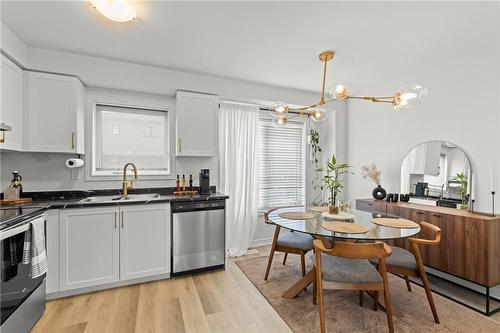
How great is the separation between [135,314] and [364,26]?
329cm

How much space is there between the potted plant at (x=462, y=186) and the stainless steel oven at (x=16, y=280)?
4180 mm

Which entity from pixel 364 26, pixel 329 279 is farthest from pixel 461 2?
pixel 329 279

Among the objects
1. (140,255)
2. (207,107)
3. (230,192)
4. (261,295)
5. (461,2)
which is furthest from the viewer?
(230,192)

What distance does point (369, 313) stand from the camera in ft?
6.88

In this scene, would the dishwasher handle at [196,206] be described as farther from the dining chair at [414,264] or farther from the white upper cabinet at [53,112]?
the dining chair at [414,264]

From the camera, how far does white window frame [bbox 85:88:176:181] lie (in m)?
2.92

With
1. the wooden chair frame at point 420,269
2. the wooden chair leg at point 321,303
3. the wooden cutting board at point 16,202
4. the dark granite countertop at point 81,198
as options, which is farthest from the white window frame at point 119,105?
the wooden chair frame at point 420,269

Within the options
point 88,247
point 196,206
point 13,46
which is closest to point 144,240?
point 88,247

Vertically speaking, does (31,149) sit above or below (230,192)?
above

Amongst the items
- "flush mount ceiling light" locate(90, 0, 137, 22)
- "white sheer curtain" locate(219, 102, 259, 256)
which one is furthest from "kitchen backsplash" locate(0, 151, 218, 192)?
"flush mount ceiling light" locate(90, 0, 137, 22)

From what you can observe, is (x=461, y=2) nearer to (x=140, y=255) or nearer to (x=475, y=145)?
(x=475, y=145)

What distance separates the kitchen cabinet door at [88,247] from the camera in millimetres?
2307

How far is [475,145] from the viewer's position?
2.56m

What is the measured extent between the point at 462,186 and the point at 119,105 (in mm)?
4283
